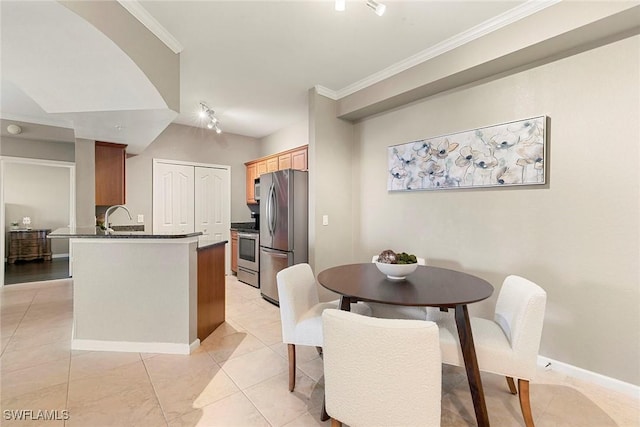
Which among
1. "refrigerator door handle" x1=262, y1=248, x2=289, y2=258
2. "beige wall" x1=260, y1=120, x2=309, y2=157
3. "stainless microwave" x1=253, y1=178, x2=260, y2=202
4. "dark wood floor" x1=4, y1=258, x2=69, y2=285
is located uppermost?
"beige wall" x1=260, y1=120, x2=309, y2=157

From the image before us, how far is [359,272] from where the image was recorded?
2139mm

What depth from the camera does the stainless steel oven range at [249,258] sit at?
14.4 ft

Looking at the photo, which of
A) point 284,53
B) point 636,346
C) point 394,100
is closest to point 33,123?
point 284,53

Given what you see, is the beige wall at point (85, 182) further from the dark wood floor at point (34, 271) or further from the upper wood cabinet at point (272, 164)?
the upper wood cabinet at point (272, 164)

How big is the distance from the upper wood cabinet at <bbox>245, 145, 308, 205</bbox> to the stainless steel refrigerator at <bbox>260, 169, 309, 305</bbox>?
0.54 metres

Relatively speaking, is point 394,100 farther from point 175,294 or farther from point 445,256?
point 175,294

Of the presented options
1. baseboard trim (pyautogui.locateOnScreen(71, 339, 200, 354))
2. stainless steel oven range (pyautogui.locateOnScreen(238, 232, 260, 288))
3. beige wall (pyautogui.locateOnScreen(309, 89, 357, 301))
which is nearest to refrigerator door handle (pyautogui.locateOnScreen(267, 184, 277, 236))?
stainless steel oven range (pyautogui.locateOnScreen(238, 232, 260, 288))

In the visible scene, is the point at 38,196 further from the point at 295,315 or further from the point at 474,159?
the point at 474,159

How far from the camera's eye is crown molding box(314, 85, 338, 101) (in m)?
3.33

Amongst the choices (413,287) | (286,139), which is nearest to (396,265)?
(413,287)

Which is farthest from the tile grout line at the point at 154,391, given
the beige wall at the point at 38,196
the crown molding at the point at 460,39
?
the beige wall at the point at 38,196

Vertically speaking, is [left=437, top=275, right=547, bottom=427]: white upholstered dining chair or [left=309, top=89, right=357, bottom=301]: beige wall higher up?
[left=309, top=89, right=357, bottom=301]: beige wall

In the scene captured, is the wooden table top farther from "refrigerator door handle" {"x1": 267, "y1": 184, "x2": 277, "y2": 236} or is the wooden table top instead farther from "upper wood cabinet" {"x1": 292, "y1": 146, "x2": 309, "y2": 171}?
"upper wood cabinet" {"x1": 292, "y1": 146, "x2": 309, "y2": 171}

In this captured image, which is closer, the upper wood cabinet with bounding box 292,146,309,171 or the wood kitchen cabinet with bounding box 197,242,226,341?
the wood kitchen cabinet with bounding box 197,242,226,341
